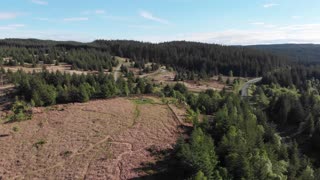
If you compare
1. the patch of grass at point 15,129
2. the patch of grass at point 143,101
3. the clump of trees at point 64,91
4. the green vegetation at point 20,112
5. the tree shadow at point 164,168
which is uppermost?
the clump of trees at point 64,91

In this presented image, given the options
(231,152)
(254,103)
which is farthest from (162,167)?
(254,103)

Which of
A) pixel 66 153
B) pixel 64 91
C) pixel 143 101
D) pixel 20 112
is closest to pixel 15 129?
pixel 20 112

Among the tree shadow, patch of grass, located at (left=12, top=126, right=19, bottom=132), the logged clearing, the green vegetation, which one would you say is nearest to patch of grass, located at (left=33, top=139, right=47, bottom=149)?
the logged clearing

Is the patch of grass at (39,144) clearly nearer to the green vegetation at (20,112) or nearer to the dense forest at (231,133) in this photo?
the green vegetation at (20,112)

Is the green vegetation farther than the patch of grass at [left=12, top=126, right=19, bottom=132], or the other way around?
the green vegetation

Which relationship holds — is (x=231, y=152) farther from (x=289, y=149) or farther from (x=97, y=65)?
(x=97, y=65)

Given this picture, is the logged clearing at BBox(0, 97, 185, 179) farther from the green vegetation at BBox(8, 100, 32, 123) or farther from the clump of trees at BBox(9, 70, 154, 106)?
the clump of trees at BBox(9, 70, 154, 106)

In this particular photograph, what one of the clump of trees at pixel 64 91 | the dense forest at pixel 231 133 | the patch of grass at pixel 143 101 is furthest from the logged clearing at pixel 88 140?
the clump of trees at pixel 64 91

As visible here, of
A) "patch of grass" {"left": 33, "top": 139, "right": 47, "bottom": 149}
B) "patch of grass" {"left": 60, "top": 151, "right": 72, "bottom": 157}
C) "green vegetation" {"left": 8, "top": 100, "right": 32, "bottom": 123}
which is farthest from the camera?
"green vegetation" {"left": 8, "top": 100, "right": 32, "bottom": 123}
